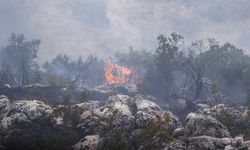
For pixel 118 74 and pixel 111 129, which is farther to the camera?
pixel 118 74

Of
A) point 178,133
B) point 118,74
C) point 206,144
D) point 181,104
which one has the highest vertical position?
point 118,74

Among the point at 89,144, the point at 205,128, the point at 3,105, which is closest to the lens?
the point at 205,128

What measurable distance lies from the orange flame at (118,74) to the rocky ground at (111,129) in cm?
6031

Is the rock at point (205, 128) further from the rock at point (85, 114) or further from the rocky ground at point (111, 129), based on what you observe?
the rock at point (85, 114)

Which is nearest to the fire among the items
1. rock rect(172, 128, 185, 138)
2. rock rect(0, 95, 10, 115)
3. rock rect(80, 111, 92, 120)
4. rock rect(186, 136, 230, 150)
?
rock rect(0, 95, 10, 115)

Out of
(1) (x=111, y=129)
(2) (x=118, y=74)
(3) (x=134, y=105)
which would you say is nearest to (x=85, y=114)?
(1) (x=111, y=129)

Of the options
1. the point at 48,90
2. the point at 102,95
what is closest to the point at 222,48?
the point at 102,95

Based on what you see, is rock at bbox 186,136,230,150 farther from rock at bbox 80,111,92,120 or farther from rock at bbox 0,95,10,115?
rock at bbox 0,95,10,115

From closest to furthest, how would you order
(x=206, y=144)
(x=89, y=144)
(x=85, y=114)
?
(x=206, y=144) < (x=89, y=144) < (x=85, y=114)

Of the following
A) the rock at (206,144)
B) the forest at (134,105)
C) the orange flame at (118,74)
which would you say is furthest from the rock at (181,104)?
the rock at (206,144)

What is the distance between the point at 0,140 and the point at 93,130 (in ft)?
41.7

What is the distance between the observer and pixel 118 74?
130875mm

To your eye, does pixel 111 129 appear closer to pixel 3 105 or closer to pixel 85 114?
pixel 85 114

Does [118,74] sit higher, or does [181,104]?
[118,74]
